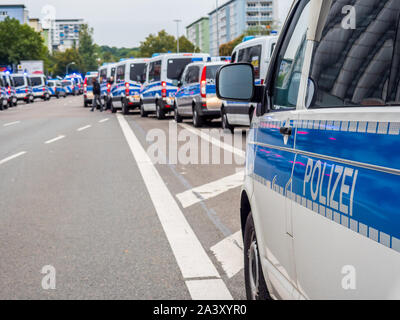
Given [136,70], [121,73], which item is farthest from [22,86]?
[136,70]

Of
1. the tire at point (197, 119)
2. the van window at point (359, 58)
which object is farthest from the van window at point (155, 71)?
the van window at point (359, 58)

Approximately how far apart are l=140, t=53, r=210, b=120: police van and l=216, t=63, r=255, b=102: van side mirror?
19.9 m

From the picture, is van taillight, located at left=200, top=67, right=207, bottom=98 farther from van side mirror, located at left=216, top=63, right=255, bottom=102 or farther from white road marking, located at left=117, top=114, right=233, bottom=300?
van side mirror, located at left=216, top=63, right=255, bottom=102

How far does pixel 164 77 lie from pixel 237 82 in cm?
2130

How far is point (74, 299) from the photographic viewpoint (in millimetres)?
4043

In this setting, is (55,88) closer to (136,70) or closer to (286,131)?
(136,70)

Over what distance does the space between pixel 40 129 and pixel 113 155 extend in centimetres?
926

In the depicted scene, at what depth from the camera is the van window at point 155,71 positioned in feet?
82.3

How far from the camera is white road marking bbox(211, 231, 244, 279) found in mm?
4738

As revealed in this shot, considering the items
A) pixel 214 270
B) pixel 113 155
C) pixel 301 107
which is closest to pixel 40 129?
pixel 113 155

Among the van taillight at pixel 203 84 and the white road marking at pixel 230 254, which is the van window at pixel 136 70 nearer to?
the van taillight at pixel 203 84

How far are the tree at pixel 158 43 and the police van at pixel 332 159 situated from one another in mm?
161718

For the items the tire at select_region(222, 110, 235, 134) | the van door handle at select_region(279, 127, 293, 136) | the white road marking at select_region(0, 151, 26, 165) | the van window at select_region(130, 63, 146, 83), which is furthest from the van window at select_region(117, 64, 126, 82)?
the van door handle at select_region(279, 127, 293, 136)

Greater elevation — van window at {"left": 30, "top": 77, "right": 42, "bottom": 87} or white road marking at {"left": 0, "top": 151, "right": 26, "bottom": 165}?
van window at {"left": 30, "top": 77, "right": 42, "bottom": 87}
